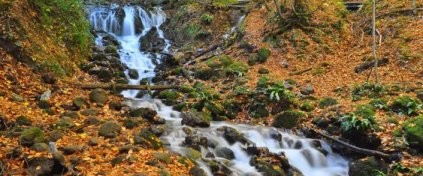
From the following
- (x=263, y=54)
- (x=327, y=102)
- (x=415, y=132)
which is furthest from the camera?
(x=263, y=54)

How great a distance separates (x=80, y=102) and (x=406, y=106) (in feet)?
31.1

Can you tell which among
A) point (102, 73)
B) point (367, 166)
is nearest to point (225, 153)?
point (367, 166)

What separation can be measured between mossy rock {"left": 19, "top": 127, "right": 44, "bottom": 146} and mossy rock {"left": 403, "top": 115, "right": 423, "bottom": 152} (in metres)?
8.55

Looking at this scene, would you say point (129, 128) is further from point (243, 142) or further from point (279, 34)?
point (279, 34)

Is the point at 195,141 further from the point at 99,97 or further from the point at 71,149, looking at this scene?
the point at 99,97

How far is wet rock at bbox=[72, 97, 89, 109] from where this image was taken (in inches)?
405

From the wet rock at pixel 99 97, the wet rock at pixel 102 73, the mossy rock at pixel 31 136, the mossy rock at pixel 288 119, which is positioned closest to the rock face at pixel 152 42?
the wet rock at pixel 102 73

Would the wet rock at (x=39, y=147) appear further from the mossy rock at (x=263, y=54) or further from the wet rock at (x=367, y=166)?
the mossy rock at (x=263, y=54)

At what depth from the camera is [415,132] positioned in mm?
9188

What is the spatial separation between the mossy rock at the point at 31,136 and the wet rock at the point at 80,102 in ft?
8.88

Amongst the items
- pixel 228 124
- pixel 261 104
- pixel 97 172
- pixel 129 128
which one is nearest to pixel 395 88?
pixel 261 104

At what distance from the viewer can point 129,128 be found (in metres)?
9.52

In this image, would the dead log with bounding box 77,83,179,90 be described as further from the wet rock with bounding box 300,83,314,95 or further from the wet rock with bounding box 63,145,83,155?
the wet rock with bounding box 63,145,83,155

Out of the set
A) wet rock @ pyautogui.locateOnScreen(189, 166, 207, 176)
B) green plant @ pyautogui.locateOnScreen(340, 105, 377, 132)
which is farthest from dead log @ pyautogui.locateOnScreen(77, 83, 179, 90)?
green plant @ pyautogui.locateOnScreen(340, 105, 377, 132)
